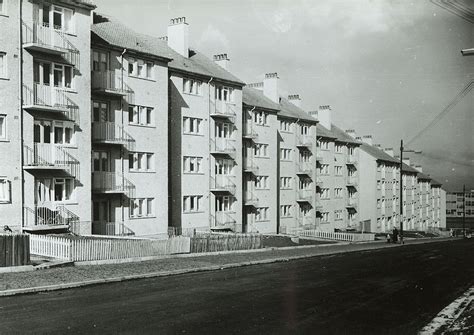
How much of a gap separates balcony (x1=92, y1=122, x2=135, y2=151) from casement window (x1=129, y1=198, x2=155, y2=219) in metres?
3.47

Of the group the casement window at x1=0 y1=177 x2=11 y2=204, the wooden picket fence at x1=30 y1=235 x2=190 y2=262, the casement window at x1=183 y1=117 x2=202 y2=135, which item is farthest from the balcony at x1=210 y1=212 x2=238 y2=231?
the casement window at x1=0 y1=177 x2=11 y2=204

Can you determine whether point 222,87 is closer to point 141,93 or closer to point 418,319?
point 141,93

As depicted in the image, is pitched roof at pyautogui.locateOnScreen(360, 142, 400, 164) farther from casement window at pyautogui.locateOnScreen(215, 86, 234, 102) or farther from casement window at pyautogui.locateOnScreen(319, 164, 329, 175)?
casement window at pyautogui.locateOnScreen(215, 86, 234, 102)

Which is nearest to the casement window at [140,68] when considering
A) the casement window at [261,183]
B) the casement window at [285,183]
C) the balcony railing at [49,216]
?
the balcony railing at [49,216]

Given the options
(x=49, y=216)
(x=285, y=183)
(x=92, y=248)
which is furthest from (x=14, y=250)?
(x=285, y=183)

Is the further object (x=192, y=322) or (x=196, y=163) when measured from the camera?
(x=196, y=163)

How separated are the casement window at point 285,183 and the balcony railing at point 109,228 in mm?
24978

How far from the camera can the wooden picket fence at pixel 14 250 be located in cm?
1977

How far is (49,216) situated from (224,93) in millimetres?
20323

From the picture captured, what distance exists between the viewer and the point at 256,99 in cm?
5284

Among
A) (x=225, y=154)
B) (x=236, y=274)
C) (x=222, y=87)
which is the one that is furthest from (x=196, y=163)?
(x=236, y=274)

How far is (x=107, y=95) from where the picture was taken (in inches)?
1315

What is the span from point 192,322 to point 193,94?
31145 mm

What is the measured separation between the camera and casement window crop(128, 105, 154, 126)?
35281mm
